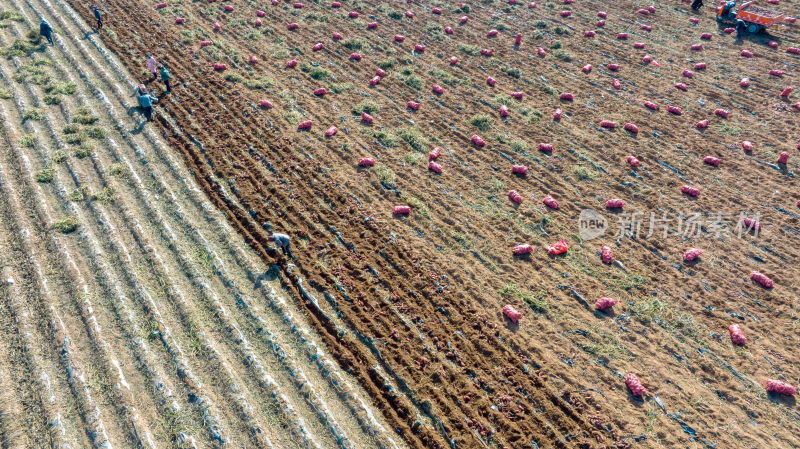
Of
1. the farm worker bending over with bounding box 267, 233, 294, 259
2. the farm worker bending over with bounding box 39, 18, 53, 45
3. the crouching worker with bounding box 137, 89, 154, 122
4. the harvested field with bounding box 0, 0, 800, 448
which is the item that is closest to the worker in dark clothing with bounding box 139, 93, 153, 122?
the crouching worker with bounding box 137, 89, 154, 122

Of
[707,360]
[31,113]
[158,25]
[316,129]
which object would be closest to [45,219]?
[31,113]

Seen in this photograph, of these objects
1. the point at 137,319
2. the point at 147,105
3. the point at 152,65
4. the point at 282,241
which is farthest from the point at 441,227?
the point at 152,65

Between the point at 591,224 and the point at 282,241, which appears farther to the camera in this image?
the point at 591,224

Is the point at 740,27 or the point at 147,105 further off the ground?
the point at 740,27

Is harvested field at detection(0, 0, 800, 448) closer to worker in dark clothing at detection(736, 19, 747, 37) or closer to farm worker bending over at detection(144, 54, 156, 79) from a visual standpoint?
farm worker bending over at detection(144, 54, 156, 79)

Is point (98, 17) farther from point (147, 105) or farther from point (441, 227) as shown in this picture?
point (441, 227)

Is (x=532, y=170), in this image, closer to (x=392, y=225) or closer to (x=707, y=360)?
(x=392, y=225)

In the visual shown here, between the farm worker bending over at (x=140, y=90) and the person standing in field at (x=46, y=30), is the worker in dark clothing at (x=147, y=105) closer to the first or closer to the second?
the farm worker bending over at (x=140, y=90)
